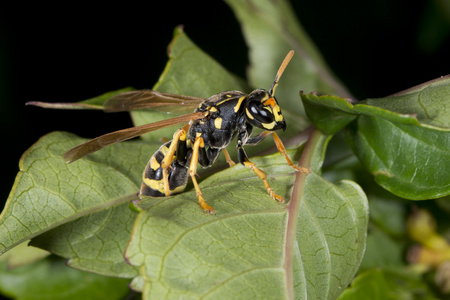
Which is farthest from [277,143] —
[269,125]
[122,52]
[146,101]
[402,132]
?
[122,52]

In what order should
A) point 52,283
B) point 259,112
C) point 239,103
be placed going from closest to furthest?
point 259,112 → point 239,103 → point 52,283

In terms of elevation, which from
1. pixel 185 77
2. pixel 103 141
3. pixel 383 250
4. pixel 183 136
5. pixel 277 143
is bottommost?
pixel 383 250

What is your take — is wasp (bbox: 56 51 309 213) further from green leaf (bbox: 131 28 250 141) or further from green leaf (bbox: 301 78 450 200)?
green leaf (bbox: 301 78 450 200)

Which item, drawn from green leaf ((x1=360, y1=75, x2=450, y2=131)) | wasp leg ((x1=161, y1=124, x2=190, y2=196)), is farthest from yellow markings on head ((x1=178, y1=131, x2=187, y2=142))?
green leaf ((x1=360, y1=75, x2=450, y2=131))

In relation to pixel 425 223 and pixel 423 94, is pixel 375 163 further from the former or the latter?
pixel 425 223

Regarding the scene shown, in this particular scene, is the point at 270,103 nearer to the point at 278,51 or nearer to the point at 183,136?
the point at 183,136

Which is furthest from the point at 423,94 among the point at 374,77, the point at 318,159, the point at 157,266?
the point at 374,77
